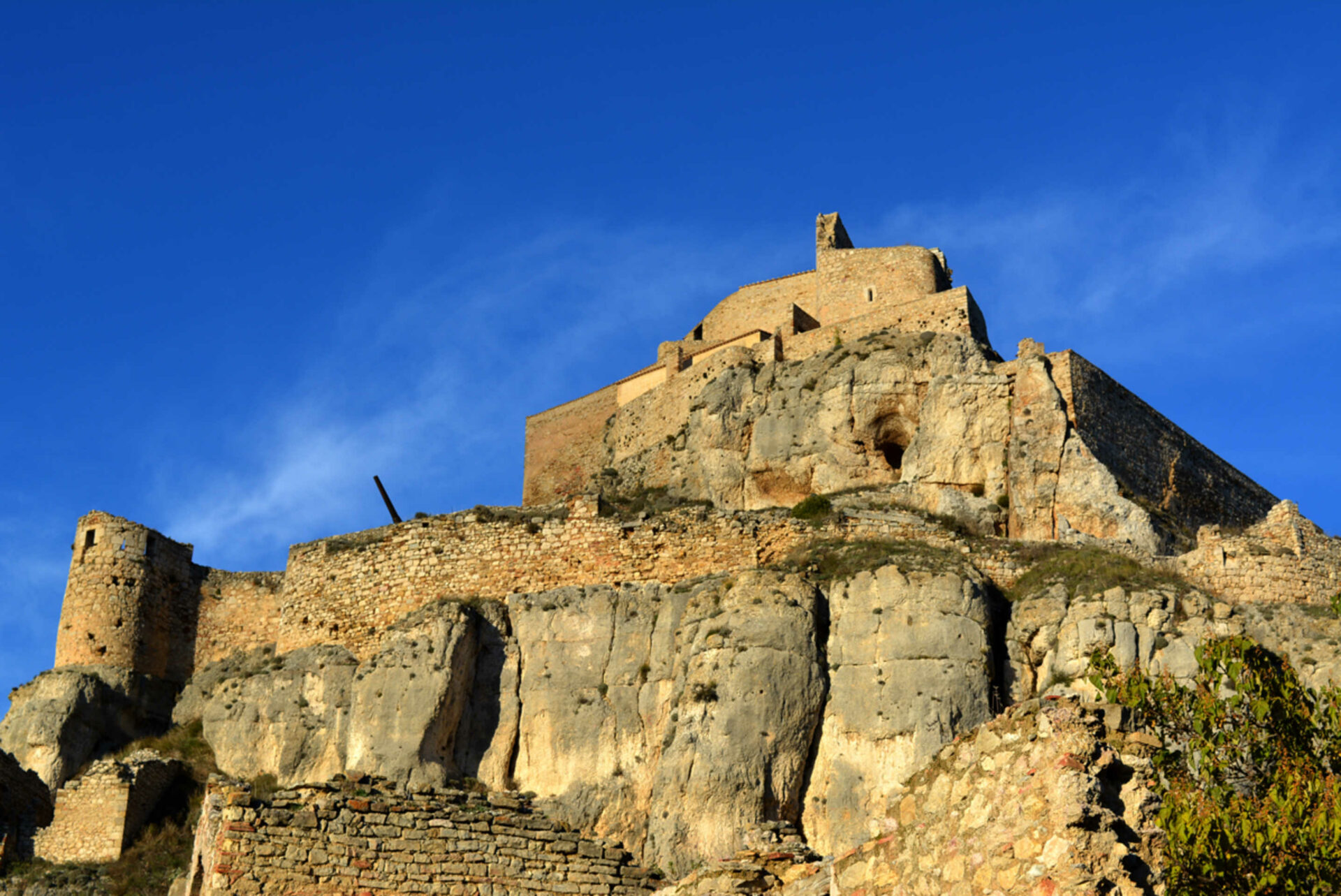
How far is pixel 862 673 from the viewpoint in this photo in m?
27.0

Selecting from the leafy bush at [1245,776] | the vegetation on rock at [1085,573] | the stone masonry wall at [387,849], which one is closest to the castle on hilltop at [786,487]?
the vegetation on rock at [1085,573]

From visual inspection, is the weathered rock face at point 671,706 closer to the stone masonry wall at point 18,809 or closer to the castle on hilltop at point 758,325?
the stone masonry wall at point 18,809

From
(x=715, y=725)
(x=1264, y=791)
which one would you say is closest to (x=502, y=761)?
(x=715, y=725)

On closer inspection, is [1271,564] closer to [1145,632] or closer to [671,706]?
[1145,632]

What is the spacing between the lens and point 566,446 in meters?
46.1

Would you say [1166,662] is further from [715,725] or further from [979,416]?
[979,416]

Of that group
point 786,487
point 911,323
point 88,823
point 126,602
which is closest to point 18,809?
point 88,823

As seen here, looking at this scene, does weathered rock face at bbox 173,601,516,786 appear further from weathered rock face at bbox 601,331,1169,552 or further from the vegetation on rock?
the vegetation on rock

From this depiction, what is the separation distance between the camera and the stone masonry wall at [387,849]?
1647cm

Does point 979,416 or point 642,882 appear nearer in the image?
point 642,882

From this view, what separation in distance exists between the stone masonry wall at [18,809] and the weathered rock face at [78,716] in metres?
2.92

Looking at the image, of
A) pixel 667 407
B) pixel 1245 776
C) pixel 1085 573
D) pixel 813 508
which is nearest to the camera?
pixel 1245 776

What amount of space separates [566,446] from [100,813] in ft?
64.8

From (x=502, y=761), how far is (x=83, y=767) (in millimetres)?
10615
